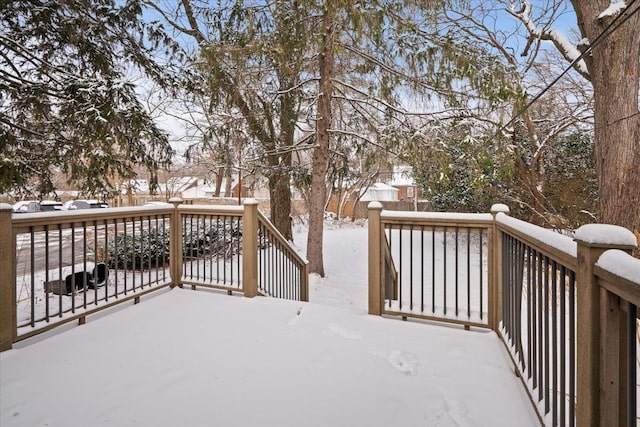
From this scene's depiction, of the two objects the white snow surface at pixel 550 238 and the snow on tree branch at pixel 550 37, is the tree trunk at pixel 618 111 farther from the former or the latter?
the white snow surface at pixel 550 238

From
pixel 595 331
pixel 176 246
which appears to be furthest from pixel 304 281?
pixel 595 331

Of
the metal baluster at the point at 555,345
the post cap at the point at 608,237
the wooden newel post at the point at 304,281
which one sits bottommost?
the wooden newel post at the point at 304,281

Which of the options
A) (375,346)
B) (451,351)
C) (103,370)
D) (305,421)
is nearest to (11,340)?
(103,370)

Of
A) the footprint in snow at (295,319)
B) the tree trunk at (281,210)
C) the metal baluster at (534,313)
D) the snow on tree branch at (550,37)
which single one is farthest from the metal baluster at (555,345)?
the tree trunk at (281,210)

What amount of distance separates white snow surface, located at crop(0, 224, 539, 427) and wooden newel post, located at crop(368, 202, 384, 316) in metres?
0.17

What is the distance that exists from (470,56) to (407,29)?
1033mm

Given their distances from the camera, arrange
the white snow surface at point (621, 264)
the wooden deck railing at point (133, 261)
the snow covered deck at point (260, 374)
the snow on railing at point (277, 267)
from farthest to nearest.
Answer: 1. the snow on railing at point (277, 267)
2. the wooden deck railing at point (133, 261)
3. the snow covered deck at point (260, 374)
4. the white snow surface at point (621, 264)

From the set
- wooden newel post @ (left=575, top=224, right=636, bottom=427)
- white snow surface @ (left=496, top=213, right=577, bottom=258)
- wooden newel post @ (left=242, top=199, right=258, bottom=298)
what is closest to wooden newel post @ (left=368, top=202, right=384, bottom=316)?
white snow surface @ (left=496, top=213, right=577, bottom=258)

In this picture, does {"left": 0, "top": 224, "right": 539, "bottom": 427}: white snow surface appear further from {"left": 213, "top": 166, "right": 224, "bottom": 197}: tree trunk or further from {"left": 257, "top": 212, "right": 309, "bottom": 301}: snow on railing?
{"left": 213, "top": 166, "right": 224, "bottom": 197}: tree trunk

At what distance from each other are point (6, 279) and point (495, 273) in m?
3.52

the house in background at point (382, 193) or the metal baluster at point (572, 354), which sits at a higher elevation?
the house in background at point (382, 193)

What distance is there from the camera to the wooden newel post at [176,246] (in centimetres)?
382

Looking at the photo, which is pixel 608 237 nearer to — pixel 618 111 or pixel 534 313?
pixel 534 313

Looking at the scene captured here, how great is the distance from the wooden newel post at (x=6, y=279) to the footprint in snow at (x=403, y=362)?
258 cm
